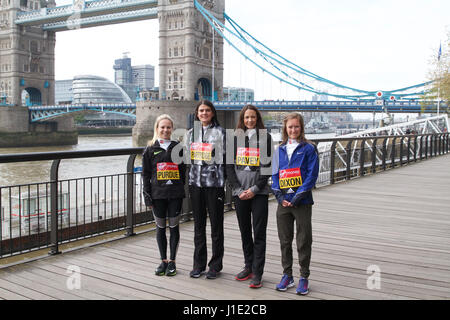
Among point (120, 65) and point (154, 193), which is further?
point (120, 65)

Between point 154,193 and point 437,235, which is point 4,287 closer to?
point 154,193

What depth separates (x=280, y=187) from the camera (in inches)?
137

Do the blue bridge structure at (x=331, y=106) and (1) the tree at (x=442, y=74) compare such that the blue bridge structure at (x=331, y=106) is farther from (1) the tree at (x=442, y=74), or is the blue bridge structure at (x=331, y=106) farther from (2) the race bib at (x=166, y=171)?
(2) the race bib at (x=166, y=171)

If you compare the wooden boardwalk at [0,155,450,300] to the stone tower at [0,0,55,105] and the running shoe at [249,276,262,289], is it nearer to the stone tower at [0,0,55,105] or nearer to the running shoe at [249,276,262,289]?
the running shoe at [249,276,262,289]

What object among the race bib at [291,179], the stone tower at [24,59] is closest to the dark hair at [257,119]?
the race bib at [291,179]

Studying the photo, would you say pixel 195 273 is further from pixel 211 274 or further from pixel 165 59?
pixel 165 59

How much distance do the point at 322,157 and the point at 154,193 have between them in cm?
659

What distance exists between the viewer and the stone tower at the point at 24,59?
2776 inches

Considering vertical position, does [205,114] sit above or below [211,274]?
above

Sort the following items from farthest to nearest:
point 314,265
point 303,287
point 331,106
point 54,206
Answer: point 331,106 < point 54,206 < point 314,265 < point 303,287

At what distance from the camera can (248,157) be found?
11.8 ft

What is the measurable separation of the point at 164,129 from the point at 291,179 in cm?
107

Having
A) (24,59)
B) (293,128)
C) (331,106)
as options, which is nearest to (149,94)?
(24,59)

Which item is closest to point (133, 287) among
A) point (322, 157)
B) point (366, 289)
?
point (366, 289)
